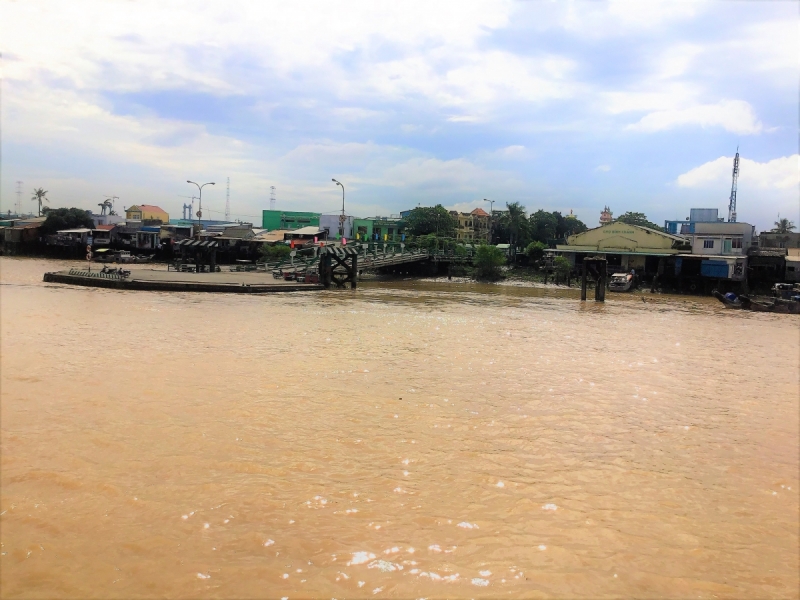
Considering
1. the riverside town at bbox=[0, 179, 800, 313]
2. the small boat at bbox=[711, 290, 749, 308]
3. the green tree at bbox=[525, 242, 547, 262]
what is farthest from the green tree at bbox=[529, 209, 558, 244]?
the small boat at bbox=[711, 290, 749, 308]

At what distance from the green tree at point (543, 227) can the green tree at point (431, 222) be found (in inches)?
331

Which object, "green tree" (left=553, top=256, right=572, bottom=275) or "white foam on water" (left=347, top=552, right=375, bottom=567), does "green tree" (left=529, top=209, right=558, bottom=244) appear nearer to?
"green tree" (left=553, top=256, right=572, bottom=275)

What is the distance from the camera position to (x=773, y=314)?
2498 centimetres

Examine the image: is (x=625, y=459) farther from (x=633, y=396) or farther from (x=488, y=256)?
(x=488, y=256)

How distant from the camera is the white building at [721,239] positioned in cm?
3934

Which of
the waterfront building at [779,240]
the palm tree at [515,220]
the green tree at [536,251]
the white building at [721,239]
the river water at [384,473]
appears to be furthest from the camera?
the palm tree at [515,220]

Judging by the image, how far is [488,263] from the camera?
42.1 m

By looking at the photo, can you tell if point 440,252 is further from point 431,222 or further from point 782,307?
point 782,307

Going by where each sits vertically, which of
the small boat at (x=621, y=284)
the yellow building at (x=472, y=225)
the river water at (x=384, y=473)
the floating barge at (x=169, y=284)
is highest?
the yellow building at (x=472, y=225)

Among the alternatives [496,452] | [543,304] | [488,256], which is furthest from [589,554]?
[488,256]

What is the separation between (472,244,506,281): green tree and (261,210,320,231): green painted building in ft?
103

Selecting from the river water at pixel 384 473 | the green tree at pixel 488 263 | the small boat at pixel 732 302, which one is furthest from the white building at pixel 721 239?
the river water at pixel 384 473

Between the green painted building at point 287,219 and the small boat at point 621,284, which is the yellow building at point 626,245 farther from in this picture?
the green painted building at point 287,219

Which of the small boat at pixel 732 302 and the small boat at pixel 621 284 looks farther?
the small boat at pixel 621 284
